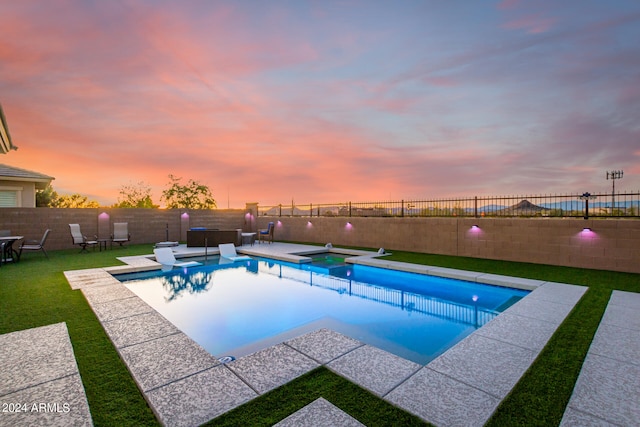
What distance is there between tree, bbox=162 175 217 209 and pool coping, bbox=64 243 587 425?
66.7ft

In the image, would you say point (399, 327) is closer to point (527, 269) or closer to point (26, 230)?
point (527, 269)

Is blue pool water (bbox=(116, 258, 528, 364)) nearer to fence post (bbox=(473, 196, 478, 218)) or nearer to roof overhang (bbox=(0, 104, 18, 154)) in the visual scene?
roof overhang (bbox=(0, 104, 18, 154))

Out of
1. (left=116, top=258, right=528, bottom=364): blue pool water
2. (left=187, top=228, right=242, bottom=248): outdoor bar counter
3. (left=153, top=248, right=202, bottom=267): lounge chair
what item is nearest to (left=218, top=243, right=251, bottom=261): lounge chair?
(left=153, top=248, right=202, bottom=267): lounge chair

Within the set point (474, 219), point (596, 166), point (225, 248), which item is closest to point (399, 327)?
point (474, 219)

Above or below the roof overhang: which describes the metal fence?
below

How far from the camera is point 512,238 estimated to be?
828 centimetres

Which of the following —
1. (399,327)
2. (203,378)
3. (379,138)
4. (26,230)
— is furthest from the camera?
(379,138)

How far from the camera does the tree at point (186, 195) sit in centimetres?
2238

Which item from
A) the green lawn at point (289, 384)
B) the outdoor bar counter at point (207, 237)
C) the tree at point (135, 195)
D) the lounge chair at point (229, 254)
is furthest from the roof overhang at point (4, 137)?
the tree at point (135, 195)

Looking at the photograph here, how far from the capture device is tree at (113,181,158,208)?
2175cm

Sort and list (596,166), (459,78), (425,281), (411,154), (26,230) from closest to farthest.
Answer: (425,281)
(459,78)
(596,166)
(26,230)
(411,154)

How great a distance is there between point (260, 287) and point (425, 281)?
3.88 meters

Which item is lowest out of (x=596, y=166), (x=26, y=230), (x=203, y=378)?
(x=203, y=378)

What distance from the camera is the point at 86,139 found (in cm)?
1109
